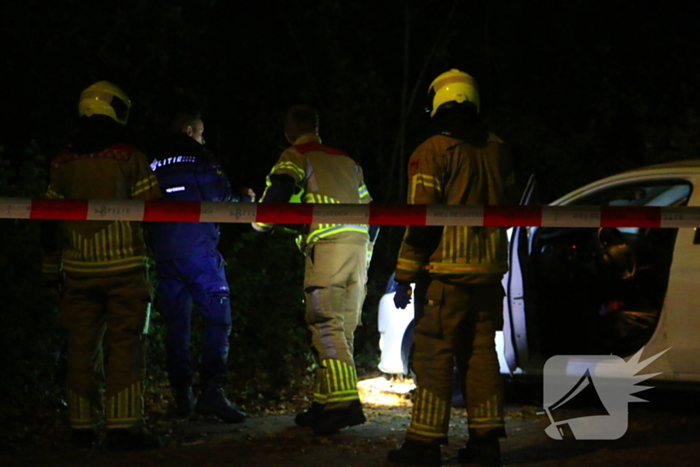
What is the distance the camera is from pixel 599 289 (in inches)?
260

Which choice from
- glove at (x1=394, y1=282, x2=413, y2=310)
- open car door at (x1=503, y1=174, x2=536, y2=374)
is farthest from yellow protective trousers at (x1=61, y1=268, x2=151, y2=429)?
open car door at (x1=503, y1=174, x2=536, y2=374)

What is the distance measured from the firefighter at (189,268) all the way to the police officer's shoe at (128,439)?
90cm

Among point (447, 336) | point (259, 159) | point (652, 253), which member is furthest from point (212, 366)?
point (259, 159)

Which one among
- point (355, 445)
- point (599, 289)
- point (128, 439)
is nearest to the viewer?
point (128, 439)

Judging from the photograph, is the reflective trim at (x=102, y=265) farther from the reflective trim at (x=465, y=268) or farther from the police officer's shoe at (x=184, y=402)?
the reflective trim at (x=465, y=268)

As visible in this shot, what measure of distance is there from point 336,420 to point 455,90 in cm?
206

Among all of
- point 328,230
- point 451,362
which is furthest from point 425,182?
point 328,230

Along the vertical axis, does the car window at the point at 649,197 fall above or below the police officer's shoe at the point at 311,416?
above

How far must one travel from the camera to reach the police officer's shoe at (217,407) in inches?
230

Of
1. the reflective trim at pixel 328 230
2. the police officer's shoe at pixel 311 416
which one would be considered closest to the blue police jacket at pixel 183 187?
the reflective trim at pixel 328 230

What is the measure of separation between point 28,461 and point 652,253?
4.26m

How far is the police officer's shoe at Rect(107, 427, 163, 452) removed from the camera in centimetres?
495

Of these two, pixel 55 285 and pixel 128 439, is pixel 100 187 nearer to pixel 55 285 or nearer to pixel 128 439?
pixel 55 285
